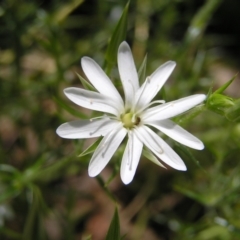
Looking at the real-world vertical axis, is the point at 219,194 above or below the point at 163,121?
below

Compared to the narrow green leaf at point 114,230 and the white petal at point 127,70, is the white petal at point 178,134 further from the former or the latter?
the narrow green leaf at point 114,230

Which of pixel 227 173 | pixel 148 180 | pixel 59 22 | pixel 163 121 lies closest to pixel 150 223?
pixel 148 180

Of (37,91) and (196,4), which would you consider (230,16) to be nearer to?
(196,4)

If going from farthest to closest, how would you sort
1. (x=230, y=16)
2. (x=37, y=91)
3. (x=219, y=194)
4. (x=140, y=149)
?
1. (x=230, y=16)
2. (x=37, y=91)
3. (x=219, y=194)
4. (x=140, y=149)

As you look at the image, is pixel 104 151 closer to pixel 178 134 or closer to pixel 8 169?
pixel 178 134

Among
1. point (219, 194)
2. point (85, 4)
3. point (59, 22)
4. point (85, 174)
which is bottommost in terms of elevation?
point (219, 194)

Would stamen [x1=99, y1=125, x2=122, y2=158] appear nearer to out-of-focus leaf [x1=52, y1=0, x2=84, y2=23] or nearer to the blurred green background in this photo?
the blurred green background

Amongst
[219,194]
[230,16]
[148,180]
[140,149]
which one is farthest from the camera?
[230,16]
